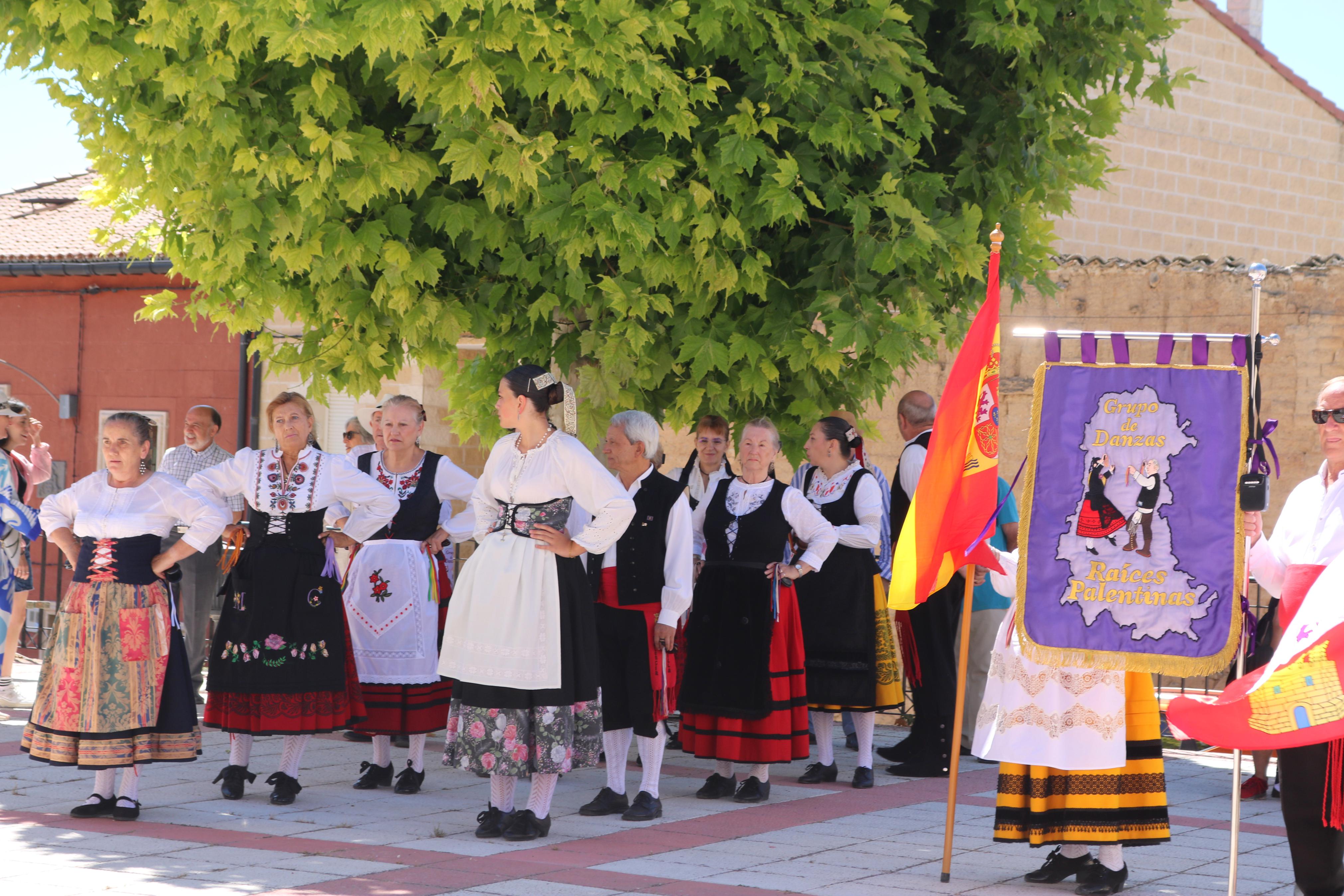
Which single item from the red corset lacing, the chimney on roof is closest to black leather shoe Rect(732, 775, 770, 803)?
the red corset lacing

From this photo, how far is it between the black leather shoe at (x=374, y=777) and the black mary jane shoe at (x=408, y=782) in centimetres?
13

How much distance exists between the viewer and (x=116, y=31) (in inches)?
261

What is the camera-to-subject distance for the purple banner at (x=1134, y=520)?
16.9 ft

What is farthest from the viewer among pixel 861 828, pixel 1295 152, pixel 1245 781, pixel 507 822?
pixel 1295 152

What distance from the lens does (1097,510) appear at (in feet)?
17.5

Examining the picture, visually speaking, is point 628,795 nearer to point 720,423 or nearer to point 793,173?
point 720,423

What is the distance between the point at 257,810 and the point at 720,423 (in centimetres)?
319

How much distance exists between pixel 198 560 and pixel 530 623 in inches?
181

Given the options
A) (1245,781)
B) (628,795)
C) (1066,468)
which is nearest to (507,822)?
(628,795)

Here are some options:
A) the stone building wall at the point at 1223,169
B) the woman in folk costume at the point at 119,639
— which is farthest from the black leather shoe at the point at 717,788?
the stone building wall at the point at 1223,169

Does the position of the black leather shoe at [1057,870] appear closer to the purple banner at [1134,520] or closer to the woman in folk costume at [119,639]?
the purple banner at [1134,520]

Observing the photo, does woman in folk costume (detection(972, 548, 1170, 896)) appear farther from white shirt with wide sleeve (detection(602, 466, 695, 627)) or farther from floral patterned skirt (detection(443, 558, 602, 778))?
floral patterned skirt (detection(443, 558, 602, 778))

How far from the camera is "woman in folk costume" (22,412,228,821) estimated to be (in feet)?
20.5

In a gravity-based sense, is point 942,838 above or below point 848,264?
below
